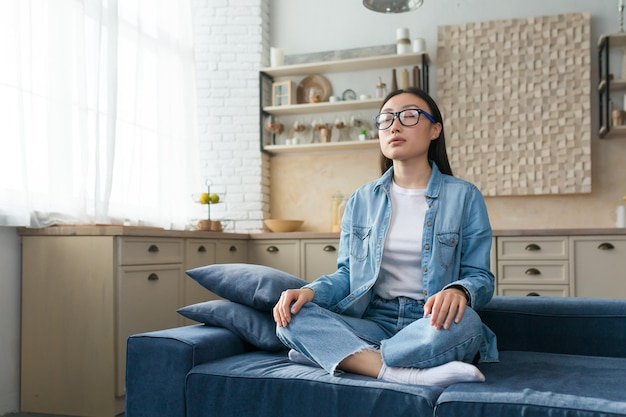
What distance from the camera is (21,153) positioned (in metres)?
2.92

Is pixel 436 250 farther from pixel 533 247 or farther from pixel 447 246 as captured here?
pixel 533 247

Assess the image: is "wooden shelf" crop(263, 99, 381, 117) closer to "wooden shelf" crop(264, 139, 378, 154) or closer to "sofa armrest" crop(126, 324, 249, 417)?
"wooden shelf" crop(264, 139, 378, 154)

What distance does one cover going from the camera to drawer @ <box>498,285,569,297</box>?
12.4 ft

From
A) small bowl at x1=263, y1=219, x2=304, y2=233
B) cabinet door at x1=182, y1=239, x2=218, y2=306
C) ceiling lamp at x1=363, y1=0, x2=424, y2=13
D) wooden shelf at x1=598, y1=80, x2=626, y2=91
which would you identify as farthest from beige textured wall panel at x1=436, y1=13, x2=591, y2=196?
cabinet door at x1=182, y1=239, x2=218, y2=306

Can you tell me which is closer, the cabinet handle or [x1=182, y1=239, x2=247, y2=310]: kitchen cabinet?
[x1=182, y1=239, x2=247, y2=310]: kitchen cabinet

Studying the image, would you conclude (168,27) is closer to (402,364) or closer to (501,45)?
(501,45)

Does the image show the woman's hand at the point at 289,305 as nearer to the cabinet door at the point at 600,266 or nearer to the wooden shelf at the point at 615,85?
the cabinet door at the point at 600,266

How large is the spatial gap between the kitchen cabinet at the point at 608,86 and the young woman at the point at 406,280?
2.58m

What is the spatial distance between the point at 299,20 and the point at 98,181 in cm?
235

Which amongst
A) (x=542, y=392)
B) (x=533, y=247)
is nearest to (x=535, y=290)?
(x=533, y=247)

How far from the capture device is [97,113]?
Answer: 3.42 meters

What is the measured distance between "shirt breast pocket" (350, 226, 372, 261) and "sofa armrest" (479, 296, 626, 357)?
49 centimetres

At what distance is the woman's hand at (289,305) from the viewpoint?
5.65 feet

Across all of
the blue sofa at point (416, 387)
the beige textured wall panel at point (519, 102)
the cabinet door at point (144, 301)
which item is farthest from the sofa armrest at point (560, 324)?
the beige textured wall panel at point (519, 102)
